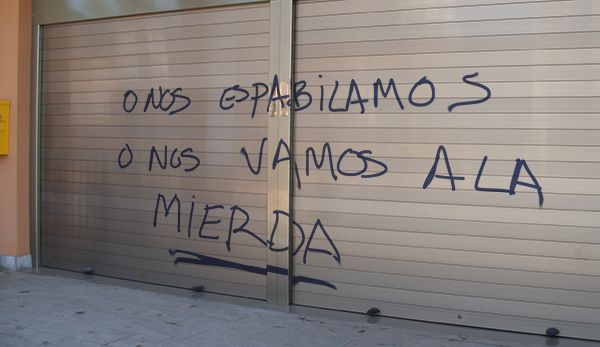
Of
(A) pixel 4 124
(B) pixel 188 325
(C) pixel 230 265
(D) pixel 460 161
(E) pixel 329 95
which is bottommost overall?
(B) pixel 188 325

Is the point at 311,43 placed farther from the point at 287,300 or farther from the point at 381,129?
the point at 287,300

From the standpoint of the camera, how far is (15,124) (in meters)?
8.59

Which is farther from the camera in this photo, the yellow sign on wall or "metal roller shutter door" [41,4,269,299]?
the yellow sign on wall

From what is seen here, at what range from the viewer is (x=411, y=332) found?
596cm

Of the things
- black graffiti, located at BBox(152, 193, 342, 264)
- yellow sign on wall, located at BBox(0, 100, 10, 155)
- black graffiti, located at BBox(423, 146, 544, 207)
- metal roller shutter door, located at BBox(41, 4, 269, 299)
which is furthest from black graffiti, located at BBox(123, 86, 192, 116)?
black graffiti, located at BBox(423, 146, 544, 207)

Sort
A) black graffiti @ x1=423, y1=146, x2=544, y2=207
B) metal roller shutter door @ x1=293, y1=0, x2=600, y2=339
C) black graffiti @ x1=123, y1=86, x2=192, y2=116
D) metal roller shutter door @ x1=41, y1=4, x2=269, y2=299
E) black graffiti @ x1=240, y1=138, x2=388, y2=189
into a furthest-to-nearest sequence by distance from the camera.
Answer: black graffiti @ x1=123, y1=86, x2=192, y2=116
metal roller shutter door @ x1=41, y1=4, x2=269, y2=299
black graffiti @ x1=240, y1=138, x2=388, y2=189
black graffiti @ x1=423, y1=146, x2=544, y2=207
metal roller shutter door @ x1=293, y1=0, x2=600, y2=339

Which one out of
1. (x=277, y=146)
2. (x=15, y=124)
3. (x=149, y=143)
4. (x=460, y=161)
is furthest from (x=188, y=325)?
(x=15, y=124)

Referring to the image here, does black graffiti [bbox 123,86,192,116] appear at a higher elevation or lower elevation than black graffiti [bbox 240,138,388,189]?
higher

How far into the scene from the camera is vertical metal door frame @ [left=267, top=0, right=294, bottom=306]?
678 centimetres

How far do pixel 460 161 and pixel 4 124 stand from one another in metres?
5.71

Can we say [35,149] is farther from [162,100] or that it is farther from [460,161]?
[460,161]

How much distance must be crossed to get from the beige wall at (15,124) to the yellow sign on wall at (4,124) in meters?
0.06

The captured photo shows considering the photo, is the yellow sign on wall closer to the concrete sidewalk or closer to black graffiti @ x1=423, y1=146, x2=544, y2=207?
the concrete sidewalk

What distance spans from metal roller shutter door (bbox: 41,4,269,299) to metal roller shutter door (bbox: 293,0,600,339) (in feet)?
2.35
